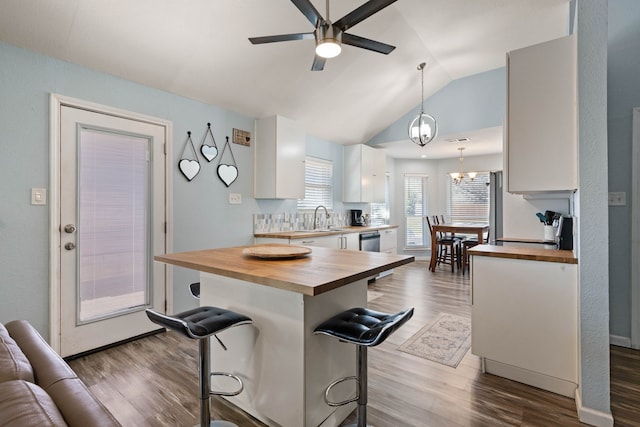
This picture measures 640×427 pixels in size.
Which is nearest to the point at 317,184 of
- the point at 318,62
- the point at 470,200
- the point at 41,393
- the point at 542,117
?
Answer: the point at 318,62

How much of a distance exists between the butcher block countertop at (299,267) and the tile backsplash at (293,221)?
6.29ft

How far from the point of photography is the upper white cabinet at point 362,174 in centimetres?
542

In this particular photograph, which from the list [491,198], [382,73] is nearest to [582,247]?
[382,73]

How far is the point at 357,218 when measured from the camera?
18.7 ft

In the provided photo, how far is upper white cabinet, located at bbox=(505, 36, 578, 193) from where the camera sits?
2.05 metres

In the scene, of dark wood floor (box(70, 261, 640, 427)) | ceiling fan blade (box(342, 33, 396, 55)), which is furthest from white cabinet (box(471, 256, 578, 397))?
ceiling fan blade (box(342, 33, 396, 55))

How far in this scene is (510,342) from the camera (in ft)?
6.99

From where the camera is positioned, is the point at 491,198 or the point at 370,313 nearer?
the point at 370,313

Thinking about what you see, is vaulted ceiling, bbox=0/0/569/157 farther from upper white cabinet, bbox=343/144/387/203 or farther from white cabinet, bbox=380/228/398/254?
white cabinet, bbox=380/228/398/254

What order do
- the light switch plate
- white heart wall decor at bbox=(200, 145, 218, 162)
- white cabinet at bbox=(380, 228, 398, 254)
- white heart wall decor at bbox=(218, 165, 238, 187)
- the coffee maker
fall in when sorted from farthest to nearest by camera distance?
the coffee maker → white cabinet at bbox=(380, 228, 398, 254) → white heart wall decor at bbox=(218, 165, 238, 187) → white heart wall decor at bbox=(200, 145, 218, 162) → the light switch plate

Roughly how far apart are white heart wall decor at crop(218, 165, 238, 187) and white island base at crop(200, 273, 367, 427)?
1844 millimetres

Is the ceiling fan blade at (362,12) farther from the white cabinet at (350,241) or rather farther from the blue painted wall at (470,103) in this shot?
the blue painted wall at (470,103)

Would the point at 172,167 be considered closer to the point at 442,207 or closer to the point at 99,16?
the point at 99,16

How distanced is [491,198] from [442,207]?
1.52m
